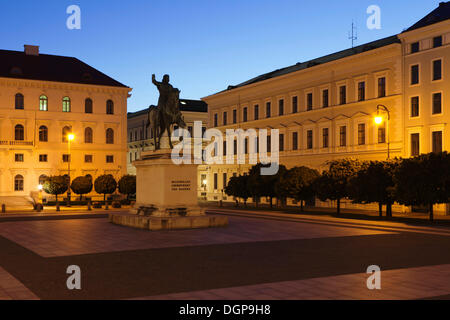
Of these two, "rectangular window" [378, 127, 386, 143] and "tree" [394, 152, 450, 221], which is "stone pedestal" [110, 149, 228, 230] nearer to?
"tree" [394, 152, 450, 221]

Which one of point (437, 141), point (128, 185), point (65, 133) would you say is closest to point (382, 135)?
point (437, 141)

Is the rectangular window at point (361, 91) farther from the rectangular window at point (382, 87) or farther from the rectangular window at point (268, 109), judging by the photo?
the rectangular window at point (268, 109)

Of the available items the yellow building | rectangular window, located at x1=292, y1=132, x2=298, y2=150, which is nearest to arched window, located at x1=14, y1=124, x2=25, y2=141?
the yellow building

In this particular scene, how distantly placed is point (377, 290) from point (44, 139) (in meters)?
68.8

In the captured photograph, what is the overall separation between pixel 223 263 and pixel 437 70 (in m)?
38.5

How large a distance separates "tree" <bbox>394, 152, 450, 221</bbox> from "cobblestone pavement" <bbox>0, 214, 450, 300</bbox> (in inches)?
264

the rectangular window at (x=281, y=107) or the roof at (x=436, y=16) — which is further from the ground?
the roof at (x=436, y=16)

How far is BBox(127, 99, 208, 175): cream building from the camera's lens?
99.4 meters

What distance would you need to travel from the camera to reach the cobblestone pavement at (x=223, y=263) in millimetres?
12195

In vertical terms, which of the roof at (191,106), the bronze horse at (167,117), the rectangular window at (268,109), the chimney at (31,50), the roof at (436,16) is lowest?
the bronze horse at (167,117)

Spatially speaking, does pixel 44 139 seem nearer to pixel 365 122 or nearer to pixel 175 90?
pixel 365 122

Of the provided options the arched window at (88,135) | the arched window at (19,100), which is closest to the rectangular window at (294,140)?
the arched window at (88,135)

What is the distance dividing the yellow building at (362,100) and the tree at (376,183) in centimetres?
526
